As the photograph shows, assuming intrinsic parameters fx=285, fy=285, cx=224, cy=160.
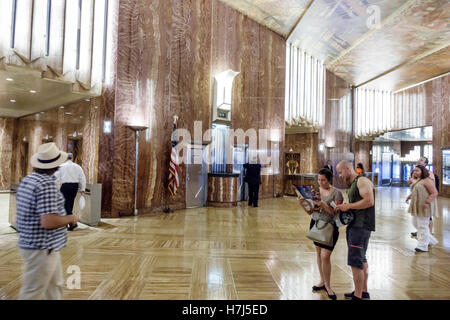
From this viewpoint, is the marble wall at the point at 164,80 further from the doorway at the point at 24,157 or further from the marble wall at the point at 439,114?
the marble wall at the point at 439,114

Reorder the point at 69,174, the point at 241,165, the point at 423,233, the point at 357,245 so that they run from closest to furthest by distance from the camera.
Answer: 1. the point at 357,245
2. the point at 423,233
3. the point at 69,174
4. the point at 241,165

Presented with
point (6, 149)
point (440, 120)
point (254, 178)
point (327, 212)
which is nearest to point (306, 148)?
point (440, 120)

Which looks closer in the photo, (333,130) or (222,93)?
(222,93)

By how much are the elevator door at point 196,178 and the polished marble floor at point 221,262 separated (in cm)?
198

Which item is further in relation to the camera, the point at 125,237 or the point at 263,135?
the point at 263,135

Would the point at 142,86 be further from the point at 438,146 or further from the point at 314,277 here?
the point at 438,146

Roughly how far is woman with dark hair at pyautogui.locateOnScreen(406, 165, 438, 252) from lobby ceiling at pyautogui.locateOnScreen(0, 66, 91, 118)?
22.5ft

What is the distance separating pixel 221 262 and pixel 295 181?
8.26 m

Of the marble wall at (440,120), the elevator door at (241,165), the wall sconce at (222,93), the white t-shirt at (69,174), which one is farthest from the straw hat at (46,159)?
the marble wall at (440,120)

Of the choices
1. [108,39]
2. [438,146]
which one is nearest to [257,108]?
[108,39]

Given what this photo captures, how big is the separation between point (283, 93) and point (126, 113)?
6.51 meters

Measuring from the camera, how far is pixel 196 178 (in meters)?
8.20

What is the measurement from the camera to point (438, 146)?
13.7 metres

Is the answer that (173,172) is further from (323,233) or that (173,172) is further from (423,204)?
(423,204)
